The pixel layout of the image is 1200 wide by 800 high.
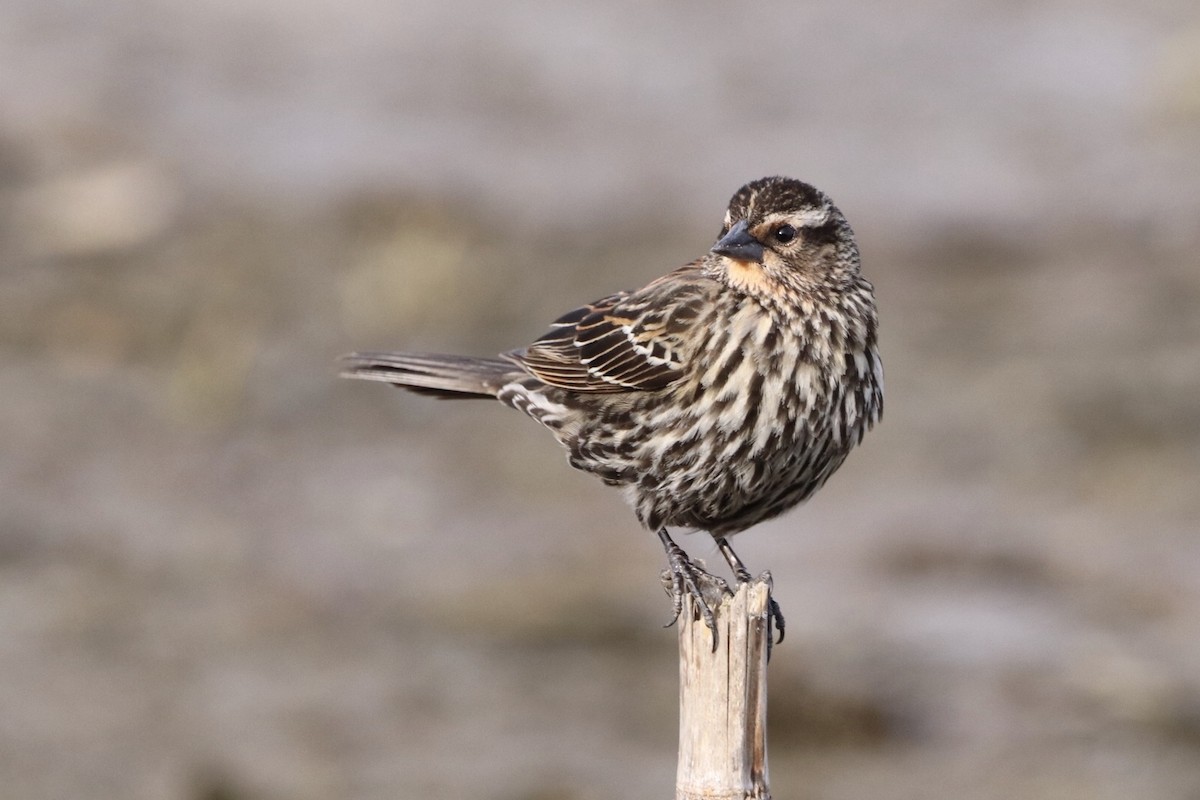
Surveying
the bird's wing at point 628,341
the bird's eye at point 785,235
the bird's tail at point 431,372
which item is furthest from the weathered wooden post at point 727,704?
the bird's tail at point 431,372

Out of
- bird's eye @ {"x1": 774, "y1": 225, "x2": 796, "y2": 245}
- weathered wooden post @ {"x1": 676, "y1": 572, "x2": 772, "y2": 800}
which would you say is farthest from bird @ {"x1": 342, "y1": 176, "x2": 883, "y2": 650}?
weathered wooden post @ {"x1": 676, "y1": 572, "x2": 772, "y2": 800}

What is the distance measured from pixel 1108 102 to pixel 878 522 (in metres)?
5.39

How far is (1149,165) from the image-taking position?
14125 millimetres

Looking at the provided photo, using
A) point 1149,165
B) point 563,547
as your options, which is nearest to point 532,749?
point 563,547

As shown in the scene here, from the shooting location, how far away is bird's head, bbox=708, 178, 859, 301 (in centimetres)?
609

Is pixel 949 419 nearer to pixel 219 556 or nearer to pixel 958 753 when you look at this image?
pixel 958 753

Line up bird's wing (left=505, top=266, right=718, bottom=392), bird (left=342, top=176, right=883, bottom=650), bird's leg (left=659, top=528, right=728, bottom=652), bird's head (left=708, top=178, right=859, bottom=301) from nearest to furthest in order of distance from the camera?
bird's leg (left=659, top=528, right=728, bottom=652) → bird (left=342, top=176, right=883, bottom=650) → bird's head (left=708, top=178, right=859, bottom=301) → bird's wing (left=505, top=266, right=718, bottom=392)

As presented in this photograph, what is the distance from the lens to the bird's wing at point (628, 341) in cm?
624

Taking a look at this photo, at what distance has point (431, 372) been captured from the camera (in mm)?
6906

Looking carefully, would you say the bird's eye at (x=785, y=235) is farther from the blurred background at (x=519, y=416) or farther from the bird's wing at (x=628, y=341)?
the blurred background at (x=519, y=416)

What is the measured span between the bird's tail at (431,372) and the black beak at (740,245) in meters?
1.18

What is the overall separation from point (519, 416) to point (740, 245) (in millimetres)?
6234

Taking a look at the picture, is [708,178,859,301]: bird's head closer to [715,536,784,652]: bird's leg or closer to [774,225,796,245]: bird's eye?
[774,225,796,245]: bird's eye

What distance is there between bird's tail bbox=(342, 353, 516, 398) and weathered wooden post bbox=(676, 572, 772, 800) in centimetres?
188
